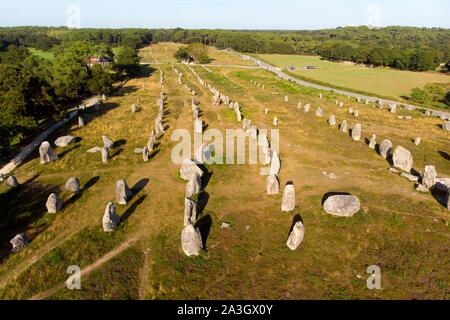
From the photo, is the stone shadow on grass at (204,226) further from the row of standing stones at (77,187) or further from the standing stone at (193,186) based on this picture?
the row of standing stones at (77,187)

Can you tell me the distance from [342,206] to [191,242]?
35.4 ft

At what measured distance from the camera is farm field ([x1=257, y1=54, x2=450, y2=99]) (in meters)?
79.2

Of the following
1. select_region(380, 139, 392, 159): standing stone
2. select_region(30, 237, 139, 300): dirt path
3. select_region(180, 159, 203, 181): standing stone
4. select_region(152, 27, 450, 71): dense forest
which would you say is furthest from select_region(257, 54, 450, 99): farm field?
select_region(30, 237, 139, 300): dirt path

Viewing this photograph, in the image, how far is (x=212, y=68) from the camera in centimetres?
9938

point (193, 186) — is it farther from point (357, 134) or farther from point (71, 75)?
point (71, 75)

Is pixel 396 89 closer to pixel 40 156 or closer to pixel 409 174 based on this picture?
pixel 409 174

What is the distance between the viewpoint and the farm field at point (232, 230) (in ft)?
54.6

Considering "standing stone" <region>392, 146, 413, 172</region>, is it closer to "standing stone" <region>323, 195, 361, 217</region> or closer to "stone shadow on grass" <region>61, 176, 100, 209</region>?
"standing stone" <region>323, 195, 361, 217</region>

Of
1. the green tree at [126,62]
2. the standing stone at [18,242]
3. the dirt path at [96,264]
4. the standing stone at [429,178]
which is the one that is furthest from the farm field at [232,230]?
the green tree at [126,62]

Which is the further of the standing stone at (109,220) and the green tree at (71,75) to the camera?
the green tree at (71,75)

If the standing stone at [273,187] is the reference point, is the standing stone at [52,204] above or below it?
below

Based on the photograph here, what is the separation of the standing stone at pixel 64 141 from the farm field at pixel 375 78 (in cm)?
6489
